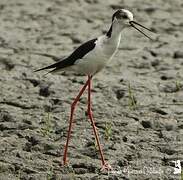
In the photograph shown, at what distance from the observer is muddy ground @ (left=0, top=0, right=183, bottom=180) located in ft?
15.7

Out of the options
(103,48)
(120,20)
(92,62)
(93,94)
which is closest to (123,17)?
(120,20)

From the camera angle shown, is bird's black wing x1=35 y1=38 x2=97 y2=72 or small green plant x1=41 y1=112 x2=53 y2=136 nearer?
bird's black wing x1=35 y1=38 x2=97 y2=72

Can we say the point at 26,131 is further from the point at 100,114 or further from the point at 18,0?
the point at 18,0

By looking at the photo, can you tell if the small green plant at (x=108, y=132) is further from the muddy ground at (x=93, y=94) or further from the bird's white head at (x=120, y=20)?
the bird's white head at (x=120, y=20)

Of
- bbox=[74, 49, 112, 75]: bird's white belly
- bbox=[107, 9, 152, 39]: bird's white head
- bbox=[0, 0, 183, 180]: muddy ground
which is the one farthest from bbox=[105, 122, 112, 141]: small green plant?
bbox=[107, 9, 152, 39]: bird's white head

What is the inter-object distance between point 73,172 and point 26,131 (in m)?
0.83

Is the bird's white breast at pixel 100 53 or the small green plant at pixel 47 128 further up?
the bird's white breast at pixel 100 53

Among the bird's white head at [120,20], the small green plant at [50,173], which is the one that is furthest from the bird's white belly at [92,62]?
the small green plant at [50,173]

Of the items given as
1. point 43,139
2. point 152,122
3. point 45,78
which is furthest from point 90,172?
point 45,78

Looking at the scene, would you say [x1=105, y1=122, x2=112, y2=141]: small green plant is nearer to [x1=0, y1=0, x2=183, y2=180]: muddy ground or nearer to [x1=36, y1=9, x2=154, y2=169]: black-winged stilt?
[x1=0, y1=0, x2=183, y2=180]: muddy ground

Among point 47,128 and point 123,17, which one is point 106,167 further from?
point 123,17

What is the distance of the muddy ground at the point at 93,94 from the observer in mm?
4789

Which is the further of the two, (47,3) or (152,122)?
(47,3)

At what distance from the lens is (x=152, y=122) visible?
5.52 m
